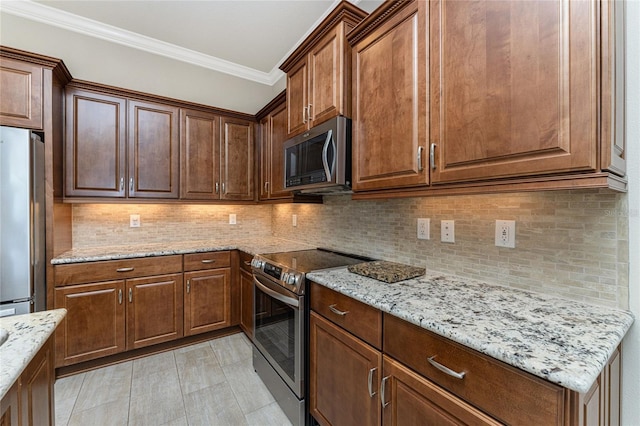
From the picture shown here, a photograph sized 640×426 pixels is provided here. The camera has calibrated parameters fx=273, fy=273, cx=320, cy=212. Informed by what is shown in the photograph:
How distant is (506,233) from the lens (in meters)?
1.28

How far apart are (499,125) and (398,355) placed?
0.94 m

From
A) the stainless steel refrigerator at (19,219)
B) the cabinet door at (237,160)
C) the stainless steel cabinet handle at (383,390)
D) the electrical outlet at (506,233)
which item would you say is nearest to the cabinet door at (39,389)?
the stainless steel cabinet handle at (383,390)

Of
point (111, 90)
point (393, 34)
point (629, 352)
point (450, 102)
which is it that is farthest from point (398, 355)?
point (111, 90)

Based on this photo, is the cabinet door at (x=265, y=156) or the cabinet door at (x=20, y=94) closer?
the cabinet door at (x=20, y=94)

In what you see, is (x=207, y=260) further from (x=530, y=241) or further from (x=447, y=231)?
(x=530, y=241)

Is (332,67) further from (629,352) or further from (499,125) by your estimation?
(629,352)

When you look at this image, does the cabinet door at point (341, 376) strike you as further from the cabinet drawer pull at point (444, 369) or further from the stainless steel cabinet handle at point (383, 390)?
the cabinet drawer pull at point (444, 369)

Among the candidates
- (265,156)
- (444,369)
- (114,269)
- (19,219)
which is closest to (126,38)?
(265,156)

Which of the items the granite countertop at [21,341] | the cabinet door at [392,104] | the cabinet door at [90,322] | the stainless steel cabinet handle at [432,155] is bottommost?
the cabinet door at [90,322]

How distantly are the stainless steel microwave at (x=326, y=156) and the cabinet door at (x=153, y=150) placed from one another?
4.52 ft

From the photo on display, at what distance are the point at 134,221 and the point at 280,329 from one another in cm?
195

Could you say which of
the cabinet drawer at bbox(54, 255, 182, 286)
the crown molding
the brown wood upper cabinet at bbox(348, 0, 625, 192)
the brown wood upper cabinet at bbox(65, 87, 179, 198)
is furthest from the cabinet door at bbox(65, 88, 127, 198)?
the brown wood upper cabinet at bbox(348, 0, 625, 192)

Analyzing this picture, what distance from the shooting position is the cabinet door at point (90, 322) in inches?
81.0

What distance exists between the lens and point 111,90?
7.69ft
